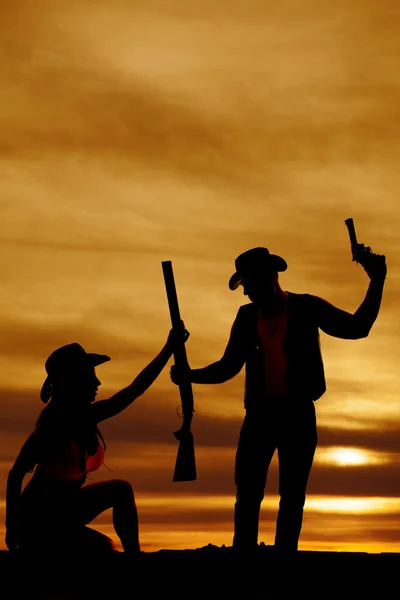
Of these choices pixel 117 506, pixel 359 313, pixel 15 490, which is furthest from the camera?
pixel 359 313

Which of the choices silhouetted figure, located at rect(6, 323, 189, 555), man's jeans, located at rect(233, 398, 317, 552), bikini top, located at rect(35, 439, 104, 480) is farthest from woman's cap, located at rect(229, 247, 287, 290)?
bikini top, located at rect(35, 439, 104, 480)

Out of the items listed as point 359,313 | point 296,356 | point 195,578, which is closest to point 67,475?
point 195,578

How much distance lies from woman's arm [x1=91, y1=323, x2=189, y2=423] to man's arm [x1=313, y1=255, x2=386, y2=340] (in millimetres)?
1352

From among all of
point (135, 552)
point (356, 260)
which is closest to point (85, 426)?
point (135, 552)

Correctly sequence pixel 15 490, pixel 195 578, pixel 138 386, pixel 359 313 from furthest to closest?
pixel 359 313, pixel 138 386, pixel 15 490, pixel 195 578

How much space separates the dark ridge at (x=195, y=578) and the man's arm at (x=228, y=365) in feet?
7.97

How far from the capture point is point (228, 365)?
11641mm

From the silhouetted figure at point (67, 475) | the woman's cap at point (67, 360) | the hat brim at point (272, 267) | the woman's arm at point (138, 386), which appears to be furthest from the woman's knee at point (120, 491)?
A: the hat brim at point (272, 267)

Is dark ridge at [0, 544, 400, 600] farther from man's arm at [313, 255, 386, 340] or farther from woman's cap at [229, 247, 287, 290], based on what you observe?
woman's cap at [229, 247, 287, 290]

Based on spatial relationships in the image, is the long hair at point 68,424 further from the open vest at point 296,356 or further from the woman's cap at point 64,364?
the open vest at point 296,356

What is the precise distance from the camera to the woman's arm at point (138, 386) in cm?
1059

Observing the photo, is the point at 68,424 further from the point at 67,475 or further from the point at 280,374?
the point at 280,374

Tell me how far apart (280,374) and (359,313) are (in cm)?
93

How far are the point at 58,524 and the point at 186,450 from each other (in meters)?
1.65
